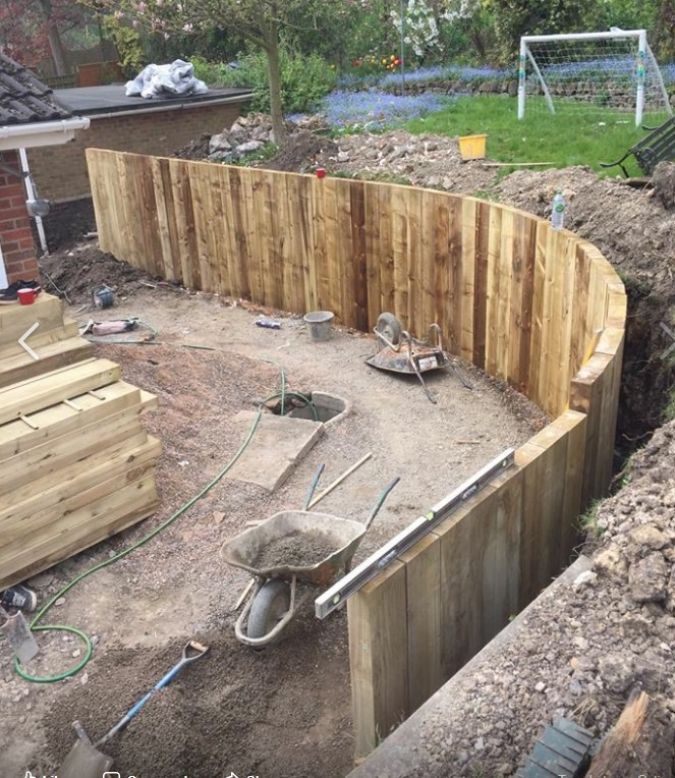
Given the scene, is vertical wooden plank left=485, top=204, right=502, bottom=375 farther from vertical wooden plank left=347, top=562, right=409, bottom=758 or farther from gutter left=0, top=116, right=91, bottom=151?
vertical wooden plank left=347, top=562, right=409, bottom=758

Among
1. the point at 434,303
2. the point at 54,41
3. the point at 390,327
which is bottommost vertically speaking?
the point at 390,327

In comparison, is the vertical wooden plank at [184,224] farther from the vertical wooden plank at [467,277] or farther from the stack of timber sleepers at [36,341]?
the stack of timber sleepers at [36,341]

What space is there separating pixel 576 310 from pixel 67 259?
10344 millimetres

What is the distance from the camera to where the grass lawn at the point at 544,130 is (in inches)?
461

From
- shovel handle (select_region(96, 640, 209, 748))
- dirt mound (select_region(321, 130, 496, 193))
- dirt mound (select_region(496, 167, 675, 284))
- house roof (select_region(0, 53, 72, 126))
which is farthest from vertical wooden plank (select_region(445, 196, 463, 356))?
shovel handle (select_region(96, 640, 209, 748))

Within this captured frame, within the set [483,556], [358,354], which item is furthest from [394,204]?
[483,556]

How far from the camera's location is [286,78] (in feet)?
64.7

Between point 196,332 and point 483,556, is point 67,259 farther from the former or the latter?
→ point 483,556

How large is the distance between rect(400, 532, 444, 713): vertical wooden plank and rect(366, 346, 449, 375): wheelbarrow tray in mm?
5356

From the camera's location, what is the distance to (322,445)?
7.88 meters

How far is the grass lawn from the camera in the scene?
11.7 metres

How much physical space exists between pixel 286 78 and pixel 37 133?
13328mm

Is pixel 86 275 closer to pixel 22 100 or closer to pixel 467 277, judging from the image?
pixel 22 100

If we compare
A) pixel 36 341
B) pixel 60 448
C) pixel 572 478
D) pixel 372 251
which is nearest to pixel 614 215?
pixel 372 251
